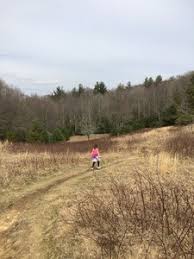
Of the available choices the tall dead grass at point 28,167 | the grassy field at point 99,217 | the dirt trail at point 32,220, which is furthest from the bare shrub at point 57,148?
the dirt trail at point 32,220

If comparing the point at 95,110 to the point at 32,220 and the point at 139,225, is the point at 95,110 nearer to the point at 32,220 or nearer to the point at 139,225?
the point at 32,220

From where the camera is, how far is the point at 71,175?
493 inches

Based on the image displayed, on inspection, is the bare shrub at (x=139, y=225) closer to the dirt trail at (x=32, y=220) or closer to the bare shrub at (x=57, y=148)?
the dirt trail at (x=32, y=220)

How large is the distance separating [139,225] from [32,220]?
2.61 metres

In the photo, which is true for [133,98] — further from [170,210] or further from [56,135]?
[170,210]

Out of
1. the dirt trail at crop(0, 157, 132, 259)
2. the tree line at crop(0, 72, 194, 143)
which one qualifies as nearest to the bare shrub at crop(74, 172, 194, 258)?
the dirt trail at crop(0, 157, 132, 259)

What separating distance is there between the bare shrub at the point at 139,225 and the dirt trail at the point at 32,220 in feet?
2.40

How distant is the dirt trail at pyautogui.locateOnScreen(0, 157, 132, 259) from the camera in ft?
20.0

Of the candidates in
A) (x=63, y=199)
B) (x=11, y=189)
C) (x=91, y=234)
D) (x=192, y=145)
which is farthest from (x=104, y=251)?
(x=192, y=145)

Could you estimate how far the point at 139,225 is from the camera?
19.4 ft

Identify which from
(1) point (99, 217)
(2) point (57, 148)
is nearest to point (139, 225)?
(1) point (99, 217)

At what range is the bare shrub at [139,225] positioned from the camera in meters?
5.29

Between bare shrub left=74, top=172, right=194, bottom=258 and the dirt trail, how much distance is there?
730 millimetres

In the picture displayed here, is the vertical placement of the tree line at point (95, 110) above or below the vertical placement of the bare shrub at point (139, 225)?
above
